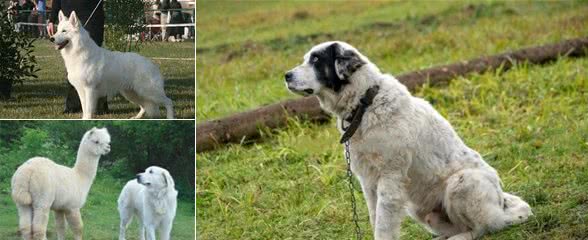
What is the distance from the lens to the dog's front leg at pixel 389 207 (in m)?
6.03

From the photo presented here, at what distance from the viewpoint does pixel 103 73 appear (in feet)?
19.2

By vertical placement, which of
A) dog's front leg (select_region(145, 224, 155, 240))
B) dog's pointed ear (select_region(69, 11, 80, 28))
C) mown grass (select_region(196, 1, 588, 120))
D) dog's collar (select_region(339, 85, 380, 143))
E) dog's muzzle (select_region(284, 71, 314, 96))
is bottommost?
mown grass (select_region(196, 1, 588, 120))

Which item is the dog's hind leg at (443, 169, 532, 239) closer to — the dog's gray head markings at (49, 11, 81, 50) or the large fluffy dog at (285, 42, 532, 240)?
A: the large fluffy dog at (285, 42, 532, 240)

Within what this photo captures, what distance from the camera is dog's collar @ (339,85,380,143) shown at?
6.13m

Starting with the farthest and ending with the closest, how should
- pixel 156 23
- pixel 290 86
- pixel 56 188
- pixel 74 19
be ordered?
pixel 290 86
pixel 156 23
pixel 56 188
pixel 74 19

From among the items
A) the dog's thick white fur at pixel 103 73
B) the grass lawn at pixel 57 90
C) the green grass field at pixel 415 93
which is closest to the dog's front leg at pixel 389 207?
the green grass field at pixel 415 93

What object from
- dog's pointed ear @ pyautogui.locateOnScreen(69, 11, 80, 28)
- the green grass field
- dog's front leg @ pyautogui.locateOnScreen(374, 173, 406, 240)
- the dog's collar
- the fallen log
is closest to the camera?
dog's pointed ear @ pyautogui.locateOnScreen(69, 11, 80, 28)

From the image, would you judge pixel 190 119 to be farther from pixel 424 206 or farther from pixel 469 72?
pixel 469 72

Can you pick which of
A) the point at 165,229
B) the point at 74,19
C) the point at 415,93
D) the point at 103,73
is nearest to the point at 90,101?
the point at 103,73

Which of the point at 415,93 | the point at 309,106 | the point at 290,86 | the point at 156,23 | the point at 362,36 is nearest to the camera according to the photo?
the point at 156,23

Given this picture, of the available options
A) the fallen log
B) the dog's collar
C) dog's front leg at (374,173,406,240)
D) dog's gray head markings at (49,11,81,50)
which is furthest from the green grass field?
dog's gray head markings at (49,11,81,50)

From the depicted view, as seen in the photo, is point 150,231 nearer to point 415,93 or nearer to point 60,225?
point 60,225

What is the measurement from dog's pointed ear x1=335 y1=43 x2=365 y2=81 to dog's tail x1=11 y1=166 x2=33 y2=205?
1.90m

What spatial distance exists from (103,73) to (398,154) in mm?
1815
